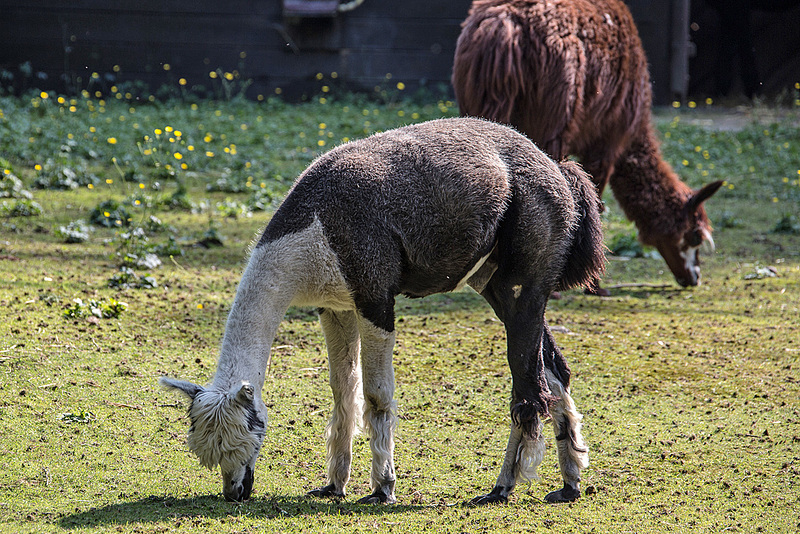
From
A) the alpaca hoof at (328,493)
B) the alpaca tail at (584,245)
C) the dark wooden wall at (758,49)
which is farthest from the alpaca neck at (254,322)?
the dark wooden wall at (758,49)

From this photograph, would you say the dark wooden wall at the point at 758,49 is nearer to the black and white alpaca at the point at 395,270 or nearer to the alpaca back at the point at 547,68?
the alpaca back at the point at 547,68

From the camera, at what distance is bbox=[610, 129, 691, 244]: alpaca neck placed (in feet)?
26.1

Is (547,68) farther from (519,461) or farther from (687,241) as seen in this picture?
(519,461)

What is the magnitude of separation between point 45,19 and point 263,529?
13.3 metres

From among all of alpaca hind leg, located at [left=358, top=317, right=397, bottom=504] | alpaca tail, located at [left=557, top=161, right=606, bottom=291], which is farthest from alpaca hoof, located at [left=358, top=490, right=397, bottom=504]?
alpaca tail, located at [left=557, top=161, right=606, bottom=291]

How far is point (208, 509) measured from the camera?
12.2ft

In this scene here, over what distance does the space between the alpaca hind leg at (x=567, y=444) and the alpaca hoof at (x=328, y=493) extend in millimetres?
1020

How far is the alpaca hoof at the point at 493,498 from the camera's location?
4079 mm

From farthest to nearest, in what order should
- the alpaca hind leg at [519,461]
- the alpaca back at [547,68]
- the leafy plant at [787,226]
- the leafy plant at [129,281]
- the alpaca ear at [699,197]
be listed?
the leafy plant at [787,226] → the alpaca ear at [699,197] → the alpaca back at [547,68] → the leafy plant at [129,281] → the alpaca hind leg at [519,461]

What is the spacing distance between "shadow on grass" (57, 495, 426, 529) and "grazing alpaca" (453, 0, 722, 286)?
3798mm

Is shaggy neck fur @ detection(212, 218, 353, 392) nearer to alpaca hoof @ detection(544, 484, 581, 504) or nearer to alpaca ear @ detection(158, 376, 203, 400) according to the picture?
alpaca ear @ detection(158, 376, 203, 400)

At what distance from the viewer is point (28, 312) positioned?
5.87 meters

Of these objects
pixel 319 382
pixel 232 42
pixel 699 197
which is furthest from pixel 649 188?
pixel 232 42

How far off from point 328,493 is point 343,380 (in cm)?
55
